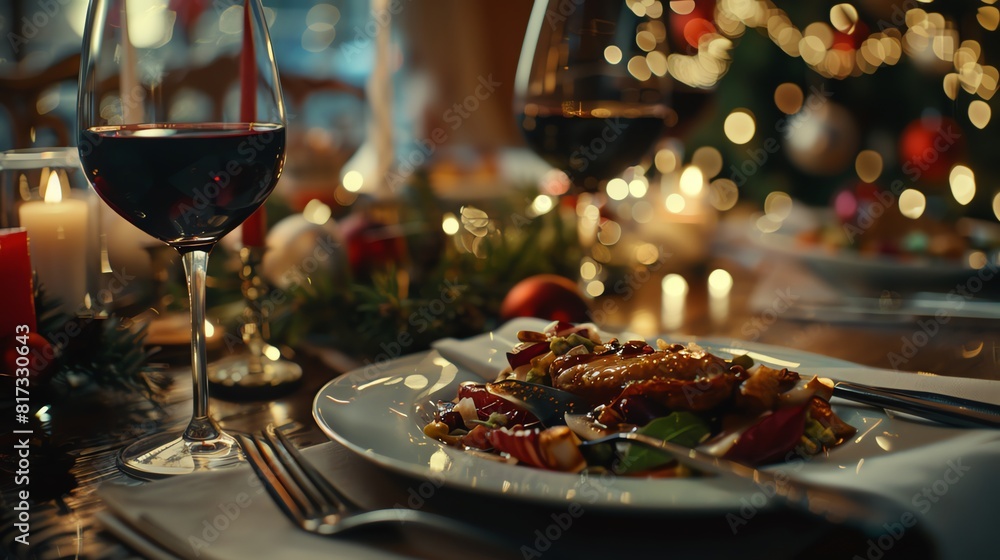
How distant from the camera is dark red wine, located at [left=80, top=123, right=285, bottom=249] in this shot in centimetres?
67

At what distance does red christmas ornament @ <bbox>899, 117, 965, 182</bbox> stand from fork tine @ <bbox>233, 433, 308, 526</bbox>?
227 centimetres

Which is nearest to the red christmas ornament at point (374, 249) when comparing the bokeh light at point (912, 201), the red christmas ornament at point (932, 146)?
the bokeh light at point (912, 201)

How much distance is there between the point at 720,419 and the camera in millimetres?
597

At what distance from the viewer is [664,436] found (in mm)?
563

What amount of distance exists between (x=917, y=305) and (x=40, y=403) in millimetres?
1110

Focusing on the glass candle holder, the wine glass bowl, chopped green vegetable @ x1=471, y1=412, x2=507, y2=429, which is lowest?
chopped green vegetable @ x1=471, y1=412, x2=507, y2=429

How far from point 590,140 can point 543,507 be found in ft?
2.55

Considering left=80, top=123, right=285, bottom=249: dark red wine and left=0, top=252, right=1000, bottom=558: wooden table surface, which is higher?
left=80, top=123, right=285, bottom=249: dark red wine

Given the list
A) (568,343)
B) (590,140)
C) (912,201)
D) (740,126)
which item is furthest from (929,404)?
(740,126)

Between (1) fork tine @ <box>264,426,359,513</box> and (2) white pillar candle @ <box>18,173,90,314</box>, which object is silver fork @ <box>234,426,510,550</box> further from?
(2) white pillar candle @ <box>18,173,90,314</box>

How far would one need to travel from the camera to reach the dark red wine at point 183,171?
2.19 feet

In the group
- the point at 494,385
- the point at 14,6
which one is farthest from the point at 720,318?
the point at 14,6

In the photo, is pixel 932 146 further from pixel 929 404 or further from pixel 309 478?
pixel 309 478

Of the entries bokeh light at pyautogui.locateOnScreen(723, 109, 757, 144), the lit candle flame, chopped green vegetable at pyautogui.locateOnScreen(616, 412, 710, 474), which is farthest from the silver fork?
bokeh light at pyautogui.locateOnScreen(723, 109, 757, 144)
